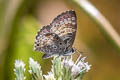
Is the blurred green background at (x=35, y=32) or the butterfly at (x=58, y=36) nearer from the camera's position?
the butterfly at (x=58, y=36)

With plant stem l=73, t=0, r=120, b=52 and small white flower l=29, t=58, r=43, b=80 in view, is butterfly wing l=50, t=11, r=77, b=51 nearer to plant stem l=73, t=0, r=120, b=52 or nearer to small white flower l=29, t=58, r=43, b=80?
small white flower l=29, t=58, r=43, b=80

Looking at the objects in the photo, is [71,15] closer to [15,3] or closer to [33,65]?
[33,65]

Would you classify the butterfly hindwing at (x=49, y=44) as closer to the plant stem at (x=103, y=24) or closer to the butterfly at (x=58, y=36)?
the butterfly at (x=58, y=36)

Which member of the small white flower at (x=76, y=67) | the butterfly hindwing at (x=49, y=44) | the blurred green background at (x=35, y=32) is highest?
the blurred green background at (x=35, y=32)

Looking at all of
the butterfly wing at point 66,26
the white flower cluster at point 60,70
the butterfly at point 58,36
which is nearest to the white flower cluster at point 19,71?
the white flower cluster at point 60,70

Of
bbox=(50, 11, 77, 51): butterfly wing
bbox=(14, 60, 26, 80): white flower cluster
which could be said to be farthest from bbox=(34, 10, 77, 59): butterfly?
bbox=(14, 60, 26, 80): white flower cluster

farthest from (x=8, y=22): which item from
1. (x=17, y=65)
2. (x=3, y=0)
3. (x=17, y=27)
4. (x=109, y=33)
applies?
(x=17, y=65)

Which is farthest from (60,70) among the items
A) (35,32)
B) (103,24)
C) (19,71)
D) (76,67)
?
(35,32)
